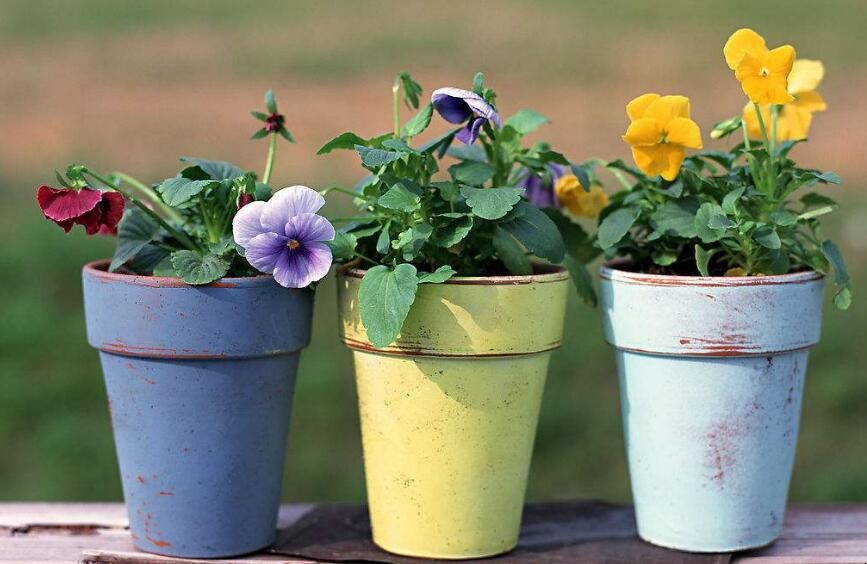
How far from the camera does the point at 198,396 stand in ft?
4.98

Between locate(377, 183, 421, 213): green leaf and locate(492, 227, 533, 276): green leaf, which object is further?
locate(492, 227, 533, 276): green leaf

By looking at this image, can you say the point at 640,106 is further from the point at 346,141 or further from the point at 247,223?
the point at 247,223

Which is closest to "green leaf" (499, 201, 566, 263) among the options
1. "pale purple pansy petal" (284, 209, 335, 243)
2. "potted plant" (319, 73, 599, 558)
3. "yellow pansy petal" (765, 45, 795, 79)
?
"potted plant" (319, 73, 599, 558)

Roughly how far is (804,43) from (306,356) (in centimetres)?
527

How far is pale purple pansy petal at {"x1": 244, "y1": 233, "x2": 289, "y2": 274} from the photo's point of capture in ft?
4.72

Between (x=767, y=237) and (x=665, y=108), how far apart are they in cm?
21

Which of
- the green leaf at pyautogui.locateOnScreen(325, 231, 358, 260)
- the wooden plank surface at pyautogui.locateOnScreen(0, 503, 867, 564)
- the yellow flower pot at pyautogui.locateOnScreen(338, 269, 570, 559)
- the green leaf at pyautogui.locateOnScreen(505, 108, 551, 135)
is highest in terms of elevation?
the green leaf at pyautogui.locateOnScreen(505, 108, 551, 135)

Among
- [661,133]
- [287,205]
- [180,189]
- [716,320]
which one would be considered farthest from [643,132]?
[180,189]

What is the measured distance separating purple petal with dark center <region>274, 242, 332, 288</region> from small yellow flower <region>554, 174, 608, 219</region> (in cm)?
47

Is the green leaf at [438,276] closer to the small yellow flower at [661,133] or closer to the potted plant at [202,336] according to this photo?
the potted plant at [202,336]

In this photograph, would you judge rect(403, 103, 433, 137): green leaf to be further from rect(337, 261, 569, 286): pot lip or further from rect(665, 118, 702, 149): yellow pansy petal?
rect(665, 118, 702, 149): yellow pansy petal

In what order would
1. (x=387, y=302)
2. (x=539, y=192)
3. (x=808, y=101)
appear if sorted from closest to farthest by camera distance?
(x=387, y=302)
(x=808, y=101)
(x=539, y=192)

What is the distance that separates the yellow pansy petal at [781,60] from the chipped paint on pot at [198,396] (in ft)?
2.18

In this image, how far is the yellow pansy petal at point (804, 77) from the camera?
1721 mm
